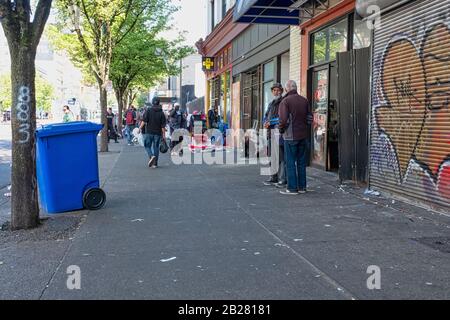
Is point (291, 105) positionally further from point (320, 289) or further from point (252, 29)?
point (252, 29)

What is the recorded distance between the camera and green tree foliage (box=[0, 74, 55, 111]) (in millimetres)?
87000

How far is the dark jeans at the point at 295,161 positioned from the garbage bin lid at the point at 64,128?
311 centimetres

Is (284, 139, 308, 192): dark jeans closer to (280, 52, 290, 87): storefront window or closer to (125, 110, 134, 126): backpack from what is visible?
(280, 52, 290, 87): storefront window

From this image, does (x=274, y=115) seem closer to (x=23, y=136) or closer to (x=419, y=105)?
(x=419, y=105)

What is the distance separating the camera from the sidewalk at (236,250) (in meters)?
3.96

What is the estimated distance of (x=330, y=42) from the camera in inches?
422

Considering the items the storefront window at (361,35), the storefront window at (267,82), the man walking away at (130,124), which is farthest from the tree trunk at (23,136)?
the man walking away at (130,124)

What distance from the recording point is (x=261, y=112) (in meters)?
16.0

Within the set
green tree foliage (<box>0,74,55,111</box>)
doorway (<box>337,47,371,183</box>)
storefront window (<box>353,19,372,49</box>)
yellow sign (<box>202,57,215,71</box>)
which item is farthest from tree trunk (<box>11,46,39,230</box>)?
A: green tree foliage (<box>0,74,55,111</box>)

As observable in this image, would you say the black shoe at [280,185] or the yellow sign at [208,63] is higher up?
the yellow sign at [208,63]

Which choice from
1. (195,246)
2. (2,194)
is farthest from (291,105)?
(2,194)

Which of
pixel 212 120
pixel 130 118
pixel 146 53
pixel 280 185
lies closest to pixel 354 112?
pixel 280 185

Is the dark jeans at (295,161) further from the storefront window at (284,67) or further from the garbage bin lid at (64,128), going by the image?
the storefront window at (284,67)

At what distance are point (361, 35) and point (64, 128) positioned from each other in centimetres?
564
